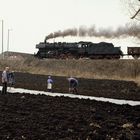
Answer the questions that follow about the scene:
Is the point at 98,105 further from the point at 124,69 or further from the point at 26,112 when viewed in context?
the point at 124,69

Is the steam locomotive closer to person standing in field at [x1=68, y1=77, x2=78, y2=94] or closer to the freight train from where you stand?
the freight train

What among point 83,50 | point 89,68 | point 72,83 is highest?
point 83,50

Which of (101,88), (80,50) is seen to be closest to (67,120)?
(101,88)

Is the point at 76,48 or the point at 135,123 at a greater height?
the point at 76,48

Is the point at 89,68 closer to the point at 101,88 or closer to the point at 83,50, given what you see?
the point at 83,50

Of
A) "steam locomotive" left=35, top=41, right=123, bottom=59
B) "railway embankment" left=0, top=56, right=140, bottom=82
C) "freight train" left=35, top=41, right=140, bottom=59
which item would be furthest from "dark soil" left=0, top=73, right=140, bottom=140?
"steam locomotive" left=35, top=41, right=123, bottom=59

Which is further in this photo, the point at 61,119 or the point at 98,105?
the point at 98,105

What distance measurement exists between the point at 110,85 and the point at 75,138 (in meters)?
29.7

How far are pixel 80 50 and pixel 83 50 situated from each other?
0.41 meters

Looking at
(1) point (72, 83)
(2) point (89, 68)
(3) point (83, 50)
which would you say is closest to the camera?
(1) point (72, 83)

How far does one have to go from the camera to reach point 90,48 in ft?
206

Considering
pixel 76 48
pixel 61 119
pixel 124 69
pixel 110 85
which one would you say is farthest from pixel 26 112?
pixel 76 48

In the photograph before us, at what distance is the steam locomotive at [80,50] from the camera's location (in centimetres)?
6194

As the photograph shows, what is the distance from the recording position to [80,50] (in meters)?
64.0
